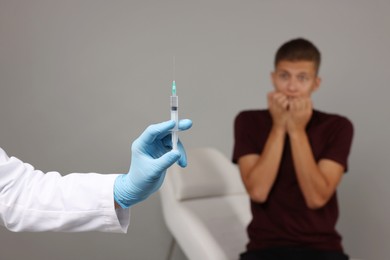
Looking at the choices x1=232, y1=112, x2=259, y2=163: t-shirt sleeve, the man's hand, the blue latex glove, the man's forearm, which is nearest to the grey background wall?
x1=232, y1=112, x2=259, y2=163: t-shirt sleeve

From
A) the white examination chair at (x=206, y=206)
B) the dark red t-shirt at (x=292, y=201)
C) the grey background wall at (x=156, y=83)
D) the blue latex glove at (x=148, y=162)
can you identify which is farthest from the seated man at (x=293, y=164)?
the blue latex glove at (x=148, y=162)

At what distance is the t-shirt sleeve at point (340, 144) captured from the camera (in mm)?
1561

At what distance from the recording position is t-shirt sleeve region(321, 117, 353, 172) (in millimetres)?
1561

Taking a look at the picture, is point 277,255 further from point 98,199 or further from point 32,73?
point 32,73

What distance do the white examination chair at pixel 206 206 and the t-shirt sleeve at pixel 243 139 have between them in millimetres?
240

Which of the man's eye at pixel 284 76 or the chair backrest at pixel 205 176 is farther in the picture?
the chair backrest at pixel 205 176

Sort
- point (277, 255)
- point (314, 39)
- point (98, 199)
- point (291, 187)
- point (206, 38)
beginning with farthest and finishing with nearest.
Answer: point (314, 39) < point (206, 38) < point (291, 187) < point (277, 255) < point (98, 199)

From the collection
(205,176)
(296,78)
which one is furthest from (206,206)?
(296,78)

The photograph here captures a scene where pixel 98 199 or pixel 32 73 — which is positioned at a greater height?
pixel 32 73

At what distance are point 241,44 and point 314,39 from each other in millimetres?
391

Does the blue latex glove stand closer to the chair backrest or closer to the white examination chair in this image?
the white examination chair

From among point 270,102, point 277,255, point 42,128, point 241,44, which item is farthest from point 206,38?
point 277,255

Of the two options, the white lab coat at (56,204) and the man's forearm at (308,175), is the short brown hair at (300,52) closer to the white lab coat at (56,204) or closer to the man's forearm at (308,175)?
the man's forearm at (308,175)

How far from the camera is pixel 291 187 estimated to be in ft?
5.20
